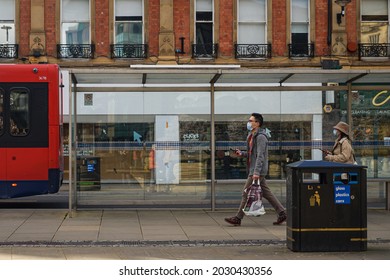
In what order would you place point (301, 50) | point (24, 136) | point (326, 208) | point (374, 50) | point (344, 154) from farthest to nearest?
point (301, 50) → point (374, 50) → point (24, 136) → point (344, 154) → point (326, 208)

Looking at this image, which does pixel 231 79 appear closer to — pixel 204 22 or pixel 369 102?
pixel 369 102

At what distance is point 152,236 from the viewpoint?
39.5 ft

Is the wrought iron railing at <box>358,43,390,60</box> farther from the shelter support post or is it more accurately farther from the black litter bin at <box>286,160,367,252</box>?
the black litter bin at <box>286,160,367,252</box>

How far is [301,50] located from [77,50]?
886 cm

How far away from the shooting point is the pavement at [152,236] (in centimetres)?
1010

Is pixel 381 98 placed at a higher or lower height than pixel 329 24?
lower

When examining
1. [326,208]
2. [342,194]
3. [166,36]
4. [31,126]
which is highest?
[166,36]

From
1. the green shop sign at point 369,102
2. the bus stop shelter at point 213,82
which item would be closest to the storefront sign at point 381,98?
the green shop sign at point 369,102

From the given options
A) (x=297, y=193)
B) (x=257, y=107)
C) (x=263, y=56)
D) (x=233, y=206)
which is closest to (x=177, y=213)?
(x=233, y=206)

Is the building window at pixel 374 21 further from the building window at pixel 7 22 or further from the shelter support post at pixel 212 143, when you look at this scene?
the shelter support post at pixel 212 143

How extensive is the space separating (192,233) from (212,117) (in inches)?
163

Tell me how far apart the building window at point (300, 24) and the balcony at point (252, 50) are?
1.21 metres

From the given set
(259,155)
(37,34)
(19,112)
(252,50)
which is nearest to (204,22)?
(252,50)
